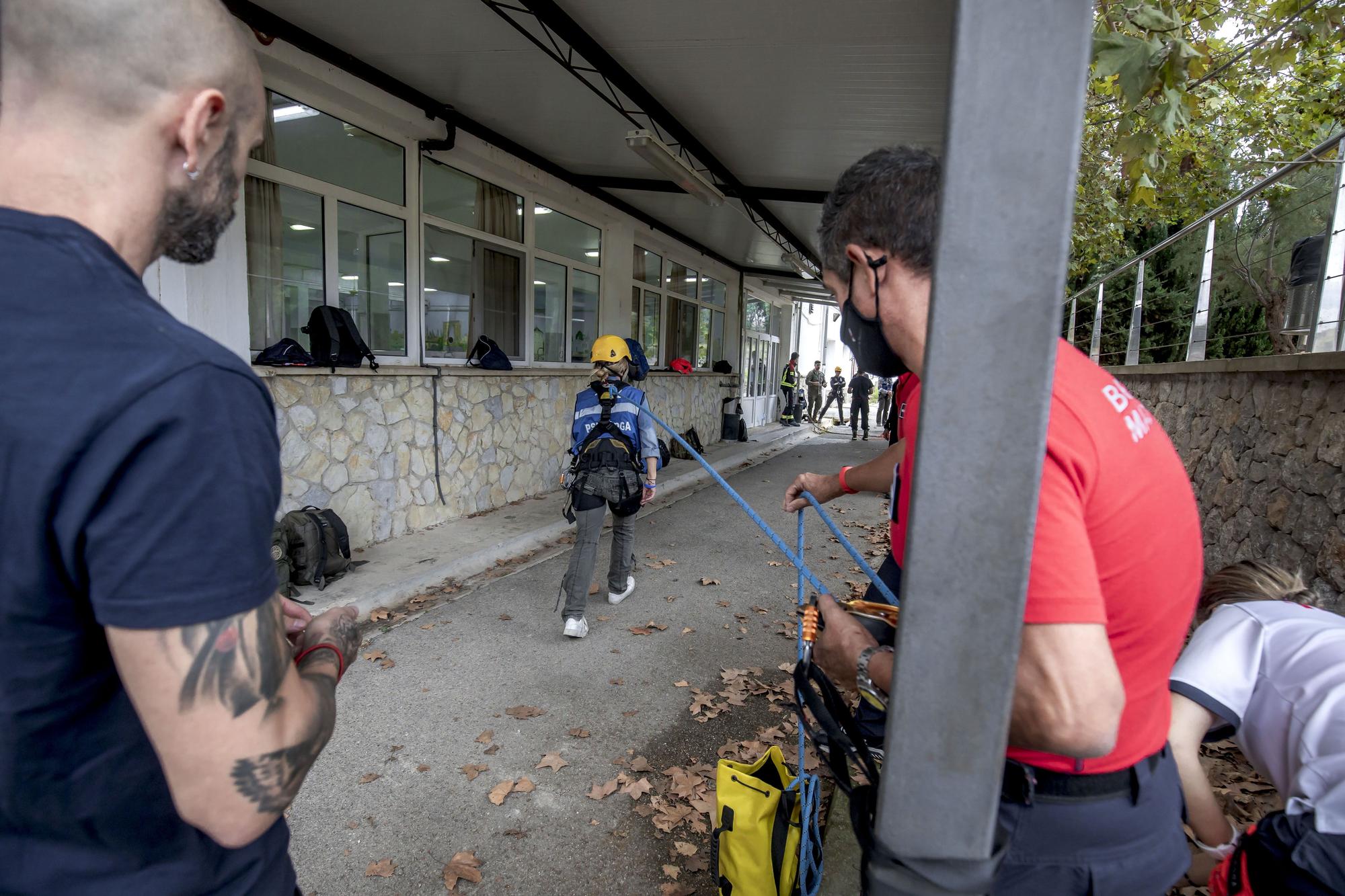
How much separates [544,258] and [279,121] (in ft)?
13.6

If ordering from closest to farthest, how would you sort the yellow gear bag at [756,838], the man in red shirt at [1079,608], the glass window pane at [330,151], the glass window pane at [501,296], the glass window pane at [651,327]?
1. the man in red shirt at [1079,608]
2. the yellow gear bag at [756,838]
3. the glass window pane at [330,151]
4. the glass window pane at [501,296]
5. the glass window pane at [651,327]

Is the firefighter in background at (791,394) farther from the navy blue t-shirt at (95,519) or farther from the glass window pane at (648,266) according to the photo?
the navy blue t-shirt at (95,519)

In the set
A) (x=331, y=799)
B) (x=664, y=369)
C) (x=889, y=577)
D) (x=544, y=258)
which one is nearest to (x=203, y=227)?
(x=889, y=577)

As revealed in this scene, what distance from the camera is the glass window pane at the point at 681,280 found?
47.2 feet

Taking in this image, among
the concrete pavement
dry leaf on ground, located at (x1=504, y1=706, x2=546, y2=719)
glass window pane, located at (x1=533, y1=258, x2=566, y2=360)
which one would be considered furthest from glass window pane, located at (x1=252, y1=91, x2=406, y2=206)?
dry leaf on ground, located at (x1=504, y1=706, x2=546, y2=719)

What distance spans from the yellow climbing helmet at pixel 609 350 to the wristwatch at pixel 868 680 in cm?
403

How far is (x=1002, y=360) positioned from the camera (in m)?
0.75

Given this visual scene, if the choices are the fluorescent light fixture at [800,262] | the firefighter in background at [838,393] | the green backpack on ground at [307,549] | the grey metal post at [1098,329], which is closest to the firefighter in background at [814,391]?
the firefighter in background at [838,393]

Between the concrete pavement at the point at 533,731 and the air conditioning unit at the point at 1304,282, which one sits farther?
the air conditioning unit at the point at 1304,282

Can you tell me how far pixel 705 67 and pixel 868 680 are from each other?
6.29m

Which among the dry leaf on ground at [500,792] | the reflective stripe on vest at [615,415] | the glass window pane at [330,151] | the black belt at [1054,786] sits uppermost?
the glass window pane at [330,151]

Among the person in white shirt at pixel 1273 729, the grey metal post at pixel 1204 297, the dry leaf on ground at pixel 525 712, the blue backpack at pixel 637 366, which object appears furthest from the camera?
the grey metal post at pixel 1204 297

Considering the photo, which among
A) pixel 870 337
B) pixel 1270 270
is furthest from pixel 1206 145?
pixel 870 337

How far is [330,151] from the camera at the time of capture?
6.41 meters
